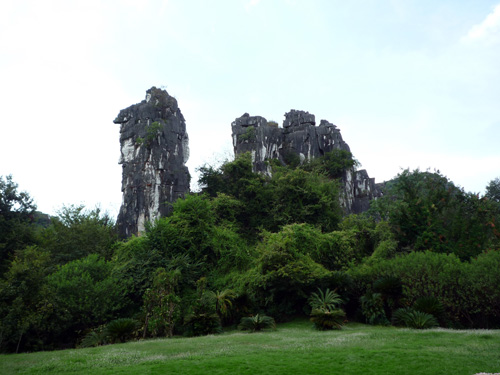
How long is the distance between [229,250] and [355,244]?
28.9 feet

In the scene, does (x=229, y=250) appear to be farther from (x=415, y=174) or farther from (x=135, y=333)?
(x=415, y=174)

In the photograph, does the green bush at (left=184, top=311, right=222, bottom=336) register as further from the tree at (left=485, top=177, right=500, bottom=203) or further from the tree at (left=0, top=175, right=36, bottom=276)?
the tree at (left=485, top=177, right=500, bottom=203)

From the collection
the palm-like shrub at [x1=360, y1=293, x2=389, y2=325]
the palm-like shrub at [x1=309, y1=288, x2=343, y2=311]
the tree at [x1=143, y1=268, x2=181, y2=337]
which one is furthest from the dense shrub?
the tree at [x1=143, y1=268, x2=181, y2=337]

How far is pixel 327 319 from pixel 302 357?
776cm

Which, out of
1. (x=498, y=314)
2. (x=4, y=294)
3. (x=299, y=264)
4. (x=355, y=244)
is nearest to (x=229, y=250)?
(x=299, y=264)

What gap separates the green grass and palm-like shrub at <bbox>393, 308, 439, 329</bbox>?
88.1 inches

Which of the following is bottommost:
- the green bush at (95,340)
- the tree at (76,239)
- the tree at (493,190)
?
the green bush at (95,340)

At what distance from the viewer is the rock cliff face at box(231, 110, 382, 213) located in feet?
150

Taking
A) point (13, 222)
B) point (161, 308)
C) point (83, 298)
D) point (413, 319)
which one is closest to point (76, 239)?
point (13, 222)

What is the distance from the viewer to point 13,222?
27094 mm

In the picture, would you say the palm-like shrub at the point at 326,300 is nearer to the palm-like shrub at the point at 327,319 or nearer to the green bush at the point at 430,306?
the palm-like shrub at the point at 327,319

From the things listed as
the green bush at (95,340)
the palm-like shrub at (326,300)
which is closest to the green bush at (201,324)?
the green bush at (95,340)

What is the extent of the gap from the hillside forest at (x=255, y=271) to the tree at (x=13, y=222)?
0.10 metres

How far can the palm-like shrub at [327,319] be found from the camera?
55.3ft
